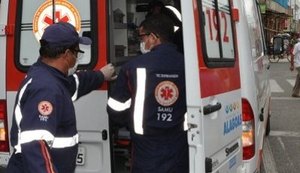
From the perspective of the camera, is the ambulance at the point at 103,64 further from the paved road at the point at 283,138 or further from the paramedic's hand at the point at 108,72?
the paved road at the point at 283,138

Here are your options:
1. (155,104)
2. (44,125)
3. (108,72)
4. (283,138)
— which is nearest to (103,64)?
(108,72)

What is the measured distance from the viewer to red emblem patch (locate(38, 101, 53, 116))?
2586 mm

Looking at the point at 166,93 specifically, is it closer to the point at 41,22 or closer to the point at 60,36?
the point at 60,36

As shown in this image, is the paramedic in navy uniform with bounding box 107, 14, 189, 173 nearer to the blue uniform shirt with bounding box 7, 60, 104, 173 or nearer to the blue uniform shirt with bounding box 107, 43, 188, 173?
the blue uniform shirt with bounding box 107, 43, 188, 173

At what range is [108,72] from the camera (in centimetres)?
361

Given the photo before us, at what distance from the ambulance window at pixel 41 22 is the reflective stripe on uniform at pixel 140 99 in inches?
22.2

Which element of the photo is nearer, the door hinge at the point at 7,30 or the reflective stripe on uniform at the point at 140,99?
the reflective stripe on uniform at the point at 140,99

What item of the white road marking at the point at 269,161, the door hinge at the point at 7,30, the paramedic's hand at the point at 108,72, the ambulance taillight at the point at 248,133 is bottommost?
the white road marking at the point at 269,161

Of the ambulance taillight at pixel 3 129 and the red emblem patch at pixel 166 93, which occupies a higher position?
the red emblem patch at pixel 166 93

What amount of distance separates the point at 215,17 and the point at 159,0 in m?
1.60

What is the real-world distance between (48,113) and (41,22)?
1323mm

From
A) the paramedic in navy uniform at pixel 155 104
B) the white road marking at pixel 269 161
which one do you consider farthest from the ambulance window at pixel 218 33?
the white road marking at pixel 269 161

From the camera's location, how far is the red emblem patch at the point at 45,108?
2586mm

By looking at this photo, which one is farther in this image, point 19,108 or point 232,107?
point 232,107
